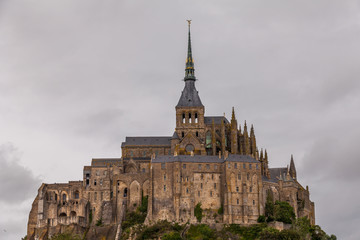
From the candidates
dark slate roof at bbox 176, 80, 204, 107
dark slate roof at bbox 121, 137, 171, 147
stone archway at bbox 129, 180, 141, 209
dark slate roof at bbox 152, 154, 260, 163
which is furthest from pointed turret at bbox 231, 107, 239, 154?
stone archway at bbox 129, 180, 141, 209

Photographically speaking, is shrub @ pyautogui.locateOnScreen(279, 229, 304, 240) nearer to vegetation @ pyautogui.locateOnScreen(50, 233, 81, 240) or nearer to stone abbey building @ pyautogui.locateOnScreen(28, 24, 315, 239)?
stone abbey building @ pyautogui.locateOnScreen(28, 24, 315, 239)

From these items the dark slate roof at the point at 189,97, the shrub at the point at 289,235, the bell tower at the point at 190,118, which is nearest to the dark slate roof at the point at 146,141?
the bell tower at the point at 190,118

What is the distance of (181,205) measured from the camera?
125 meters

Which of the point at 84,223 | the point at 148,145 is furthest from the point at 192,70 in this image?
the point at 84,223

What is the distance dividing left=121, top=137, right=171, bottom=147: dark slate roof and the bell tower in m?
3.73

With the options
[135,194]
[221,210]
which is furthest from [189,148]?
[221,210]

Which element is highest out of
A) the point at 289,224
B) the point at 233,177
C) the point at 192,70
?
the point at 192,70

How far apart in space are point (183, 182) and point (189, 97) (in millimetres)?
23933

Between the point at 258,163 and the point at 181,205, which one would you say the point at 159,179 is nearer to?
the point at 181,205

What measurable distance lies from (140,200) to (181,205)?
8.72 metres

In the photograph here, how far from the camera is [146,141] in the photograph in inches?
5655

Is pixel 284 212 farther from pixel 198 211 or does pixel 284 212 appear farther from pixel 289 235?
pixel 198 211

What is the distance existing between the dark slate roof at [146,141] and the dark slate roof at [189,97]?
7364 millimetres

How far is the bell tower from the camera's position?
13662cm
